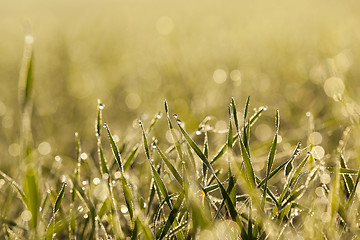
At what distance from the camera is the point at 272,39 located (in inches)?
109

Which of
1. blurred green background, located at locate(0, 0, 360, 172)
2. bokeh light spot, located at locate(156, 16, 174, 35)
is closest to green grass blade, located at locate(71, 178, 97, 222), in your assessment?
blurred green background, located at locate(0, 0, 360, 172)

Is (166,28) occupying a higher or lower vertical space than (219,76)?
higher

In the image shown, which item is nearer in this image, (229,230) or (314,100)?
(229,230)

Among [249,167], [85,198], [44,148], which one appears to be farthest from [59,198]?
[44,148]

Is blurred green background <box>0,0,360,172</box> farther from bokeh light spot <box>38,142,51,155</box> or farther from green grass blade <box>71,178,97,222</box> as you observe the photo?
green grass blade <box>71,178,97,222</box>

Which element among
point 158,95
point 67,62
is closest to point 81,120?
point 158,95

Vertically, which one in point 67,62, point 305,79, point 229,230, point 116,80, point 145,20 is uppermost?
point 145,20

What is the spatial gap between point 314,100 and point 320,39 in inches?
35.2

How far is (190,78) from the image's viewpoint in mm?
1951

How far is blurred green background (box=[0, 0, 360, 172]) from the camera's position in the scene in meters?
1.40

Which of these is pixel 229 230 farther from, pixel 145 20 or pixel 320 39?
pixel 145 20

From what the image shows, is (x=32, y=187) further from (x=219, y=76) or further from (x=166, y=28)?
(x=166, y=28)

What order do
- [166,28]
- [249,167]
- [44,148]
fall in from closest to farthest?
[249,167]
[44,148]
[166,28]

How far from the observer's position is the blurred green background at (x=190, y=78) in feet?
4.59
